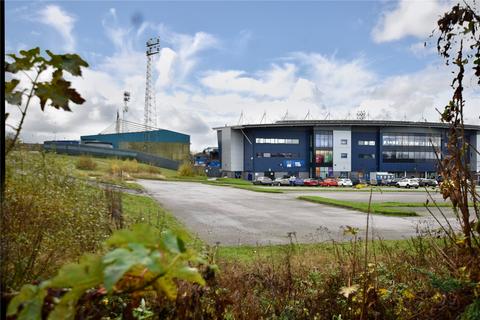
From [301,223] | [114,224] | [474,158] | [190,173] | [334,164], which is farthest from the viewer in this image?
[334,164]

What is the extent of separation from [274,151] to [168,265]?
63.5 meters

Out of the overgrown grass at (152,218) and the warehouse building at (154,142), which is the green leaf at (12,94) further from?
the warehouse building at (154,142)

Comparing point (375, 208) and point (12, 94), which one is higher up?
point (12, 94)

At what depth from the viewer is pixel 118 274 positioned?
584 millimetres

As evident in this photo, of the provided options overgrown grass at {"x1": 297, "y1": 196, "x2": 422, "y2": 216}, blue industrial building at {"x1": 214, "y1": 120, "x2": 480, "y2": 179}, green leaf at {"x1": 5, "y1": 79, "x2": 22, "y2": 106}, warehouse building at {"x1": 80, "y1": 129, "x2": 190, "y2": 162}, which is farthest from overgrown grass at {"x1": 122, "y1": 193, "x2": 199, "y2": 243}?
blue industrial building at {"x1": 214, "y1": 120, "x2": 480, "y2": 179}

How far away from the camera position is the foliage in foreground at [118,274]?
61 cm

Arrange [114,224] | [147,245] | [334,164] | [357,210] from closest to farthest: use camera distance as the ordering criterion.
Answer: [147,245], [114,224], [357,210], [334,164]

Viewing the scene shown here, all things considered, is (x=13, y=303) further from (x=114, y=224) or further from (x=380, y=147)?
(x=380, y=147)

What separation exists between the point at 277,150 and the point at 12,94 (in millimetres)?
63290

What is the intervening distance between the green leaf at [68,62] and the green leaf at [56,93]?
0.04 metres

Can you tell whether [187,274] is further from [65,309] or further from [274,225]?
[274,225]

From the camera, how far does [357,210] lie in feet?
49.2

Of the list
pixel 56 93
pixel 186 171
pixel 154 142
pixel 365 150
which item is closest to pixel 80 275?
pixel 56 93

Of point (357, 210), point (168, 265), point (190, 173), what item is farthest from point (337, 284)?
point (190, 173)
